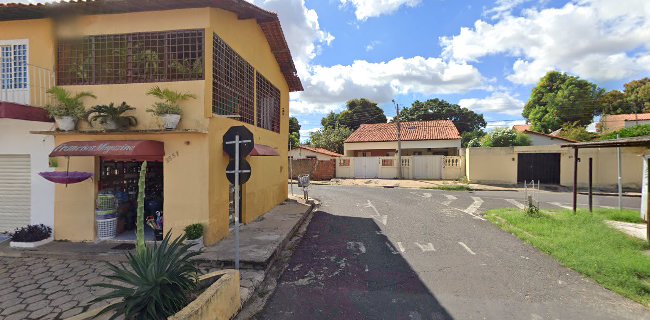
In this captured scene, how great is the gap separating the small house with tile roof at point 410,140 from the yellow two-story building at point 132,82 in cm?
2384

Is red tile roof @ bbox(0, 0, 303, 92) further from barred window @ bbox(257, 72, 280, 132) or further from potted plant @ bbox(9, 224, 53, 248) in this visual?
potted plant @ bbox(9, 224, 53, 248)

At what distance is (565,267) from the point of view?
19.1 feet

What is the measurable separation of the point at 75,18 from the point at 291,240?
276 inches

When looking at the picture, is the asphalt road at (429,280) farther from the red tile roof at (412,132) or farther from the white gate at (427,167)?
the red tile roof at (412,132)

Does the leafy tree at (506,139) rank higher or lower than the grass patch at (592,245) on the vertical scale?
higher

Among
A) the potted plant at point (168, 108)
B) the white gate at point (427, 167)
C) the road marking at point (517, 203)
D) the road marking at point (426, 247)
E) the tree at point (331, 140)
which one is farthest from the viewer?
the tree at point (331, 140)

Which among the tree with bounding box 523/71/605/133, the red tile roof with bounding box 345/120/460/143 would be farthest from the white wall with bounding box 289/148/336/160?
the tree with bounding box 523/71/605/133

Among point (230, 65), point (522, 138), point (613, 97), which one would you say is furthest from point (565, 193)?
point (613, 97)

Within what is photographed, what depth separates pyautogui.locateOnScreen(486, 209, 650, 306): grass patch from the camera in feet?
16.5

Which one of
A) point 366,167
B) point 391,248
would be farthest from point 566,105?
point 391,248

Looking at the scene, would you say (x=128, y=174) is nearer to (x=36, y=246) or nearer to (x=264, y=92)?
(x=36, y=246)

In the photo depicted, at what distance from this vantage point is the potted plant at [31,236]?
6.48 meters

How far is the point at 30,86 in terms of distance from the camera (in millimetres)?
7133

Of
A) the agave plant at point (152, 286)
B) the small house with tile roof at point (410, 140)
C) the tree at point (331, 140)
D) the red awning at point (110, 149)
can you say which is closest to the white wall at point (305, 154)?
the small house with tile roof at point (410, 140)
